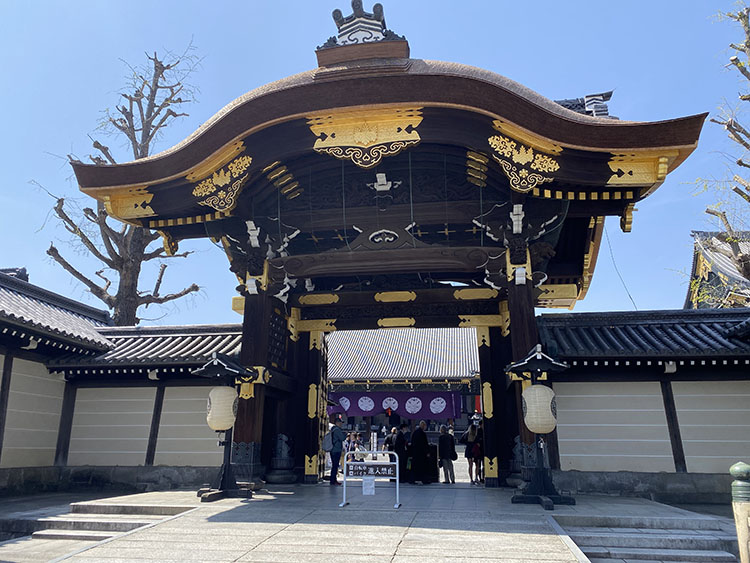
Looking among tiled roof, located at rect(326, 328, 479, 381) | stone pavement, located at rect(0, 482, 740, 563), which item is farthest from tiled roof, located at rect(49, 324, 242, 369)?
tiled roof, located at rect(326, 328, 479, 381)

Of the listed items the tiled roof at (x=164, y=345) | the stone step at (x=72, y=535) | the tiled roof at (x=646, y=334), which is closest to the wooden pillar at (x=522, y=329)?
the tiled roof at (x=646, y=334)

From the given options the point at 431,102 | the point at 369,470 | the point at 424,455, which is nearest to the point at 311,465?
the point at 424,455

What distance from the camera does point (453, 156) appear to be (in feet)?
31.0

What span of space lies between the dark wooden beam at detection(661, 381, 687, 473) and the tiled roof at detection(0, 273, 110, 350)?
12747mm

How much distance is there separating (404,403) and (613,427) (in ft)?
48.1

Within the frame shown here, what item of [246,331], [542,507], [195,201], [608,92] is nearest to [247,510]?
[246,331]

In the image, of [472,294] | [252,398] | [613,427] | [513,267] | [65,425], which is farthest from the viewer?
[65,425]

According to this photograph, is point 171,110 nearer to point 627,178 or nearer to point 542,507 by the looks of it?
point 627,178

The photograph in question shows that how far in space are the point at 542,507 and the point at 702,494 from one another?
4.52m

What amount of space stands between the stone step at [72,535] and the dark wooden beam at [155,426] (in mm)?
4201

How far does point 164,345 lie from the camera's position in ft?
42.8

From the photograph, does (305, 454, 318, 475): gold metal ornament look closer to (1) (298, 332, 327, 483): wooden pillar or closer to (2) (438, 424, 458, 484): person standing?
(1) (298, 332, 327, 483): wooden pillar

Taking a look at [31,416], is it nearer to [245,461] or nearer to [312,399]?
[245,461]

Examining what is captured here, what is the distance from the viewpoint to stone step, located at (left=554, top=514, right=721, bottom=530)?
6746 mm
